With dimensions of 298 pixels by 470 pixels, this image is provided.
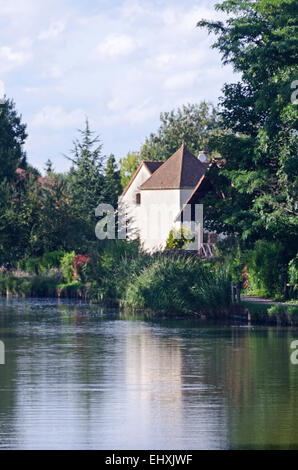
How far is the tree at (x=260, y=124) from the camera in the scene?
140 feet

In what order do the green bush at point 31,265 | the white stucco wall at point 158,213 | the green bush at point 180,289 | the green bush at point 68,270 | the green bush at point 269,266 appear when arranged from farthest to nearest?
1. the white stucco wall at point 158,213
2. the green bush at point 31,265
3. the green bush at point 68,270
4. the green bush at point 269,266
5. the green bush at point 180,289

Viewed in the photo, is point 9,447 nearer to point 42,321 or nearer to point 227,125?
point 42,321

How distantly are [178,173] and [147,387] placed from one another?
63192mm

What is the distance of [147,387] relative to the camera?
76.2 ft

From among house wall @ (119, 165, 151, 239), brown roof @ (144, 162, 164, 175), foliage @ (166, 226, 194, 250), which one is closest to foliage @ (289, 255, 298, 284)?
foliage @ (166, 226, 194, 250)

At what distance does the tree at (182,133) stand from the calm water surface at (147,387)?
83.2m

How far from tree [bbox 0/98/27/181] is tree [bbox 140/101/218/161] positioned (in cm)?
2145

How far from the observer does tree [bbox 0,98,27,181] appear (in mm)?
87250

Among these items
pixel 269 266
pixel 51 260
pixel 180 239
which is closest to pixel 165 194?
pixel 180 239

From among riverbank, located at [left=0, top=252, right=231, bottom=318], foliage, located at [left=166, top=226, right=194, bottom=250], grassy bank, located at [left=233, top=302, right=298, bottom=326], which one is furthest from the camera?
foliage, located at [left=166, top=226, right=194, bottom=250]

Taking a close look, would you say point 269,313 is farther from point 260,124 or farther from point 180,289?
point 260,124

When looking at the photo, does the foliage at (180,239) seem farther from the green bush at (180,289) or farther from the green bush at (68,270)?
the green bush at (180,289)

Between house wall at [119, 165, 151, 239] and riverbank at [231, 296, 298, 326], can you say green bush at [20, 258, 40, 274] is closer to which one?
house wall at [119, 165, 151, 239]

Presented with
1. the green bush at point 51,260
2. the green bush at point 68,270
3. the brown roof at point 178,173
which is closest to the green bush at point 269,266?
the green bush at point 68,270
